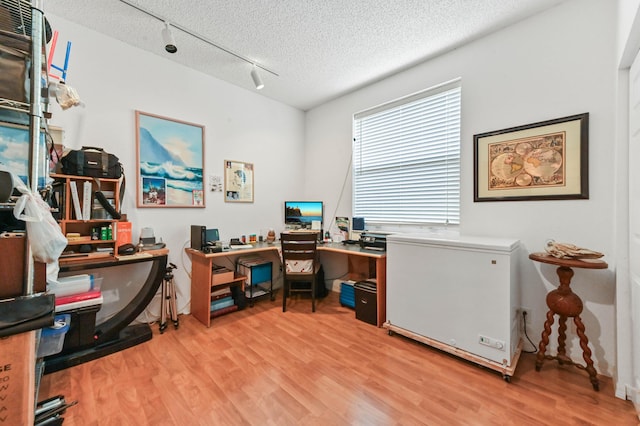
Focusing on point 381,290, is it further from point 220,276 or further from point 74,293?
point 74,293

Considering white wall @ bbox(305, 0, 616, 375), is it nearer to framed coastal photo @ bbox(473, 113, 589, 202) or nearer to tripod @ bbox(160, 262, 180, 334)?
framed coastal photo @ bbox(473, 113, 589, 202)

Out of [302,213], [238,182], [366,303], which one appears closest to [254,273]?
[302,213]

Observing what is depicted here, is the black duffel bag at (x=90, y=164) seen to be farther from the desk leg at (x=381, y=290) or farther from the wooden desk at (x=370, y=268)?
the desk leg at (x=381, y=290)

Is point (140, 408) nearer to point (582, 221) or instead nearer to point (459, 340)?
point (459, 340)

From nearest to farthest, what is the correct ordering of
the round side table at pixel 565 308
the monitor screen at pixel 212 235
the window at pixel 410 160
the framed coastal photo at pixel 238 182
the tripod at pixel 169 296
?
the round side table at pixel 565 308
the tripod at pixel 169 296
the window at pixel 410 160
the monitor screen at pixel 212 235
the framed coastal photo at pixel 238 182

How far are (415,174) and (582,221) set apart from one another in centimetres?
146

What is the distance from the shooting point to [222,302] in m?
2.87

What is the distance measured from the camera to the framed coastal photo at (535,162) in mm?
1902

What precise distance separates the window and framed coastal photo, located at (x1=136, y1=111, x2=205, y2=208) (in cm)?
205

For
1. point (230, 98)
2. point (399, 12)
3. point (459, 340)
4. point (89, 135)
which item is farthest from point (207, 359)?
point (399, 12)

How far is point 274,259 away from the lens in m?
3.73

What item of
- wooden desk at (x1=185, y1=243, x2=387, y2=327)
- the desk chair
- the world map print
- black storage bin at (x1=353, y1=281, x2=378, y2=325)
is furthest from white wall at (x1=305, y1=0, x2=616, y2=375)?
the desk chair

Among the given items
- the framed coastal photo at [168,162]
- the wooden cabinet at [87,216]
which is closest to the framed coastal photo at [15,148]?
the wooden cabinet at [87,216]

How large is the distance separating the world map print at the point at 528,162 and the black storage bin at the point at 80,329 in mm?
3529
